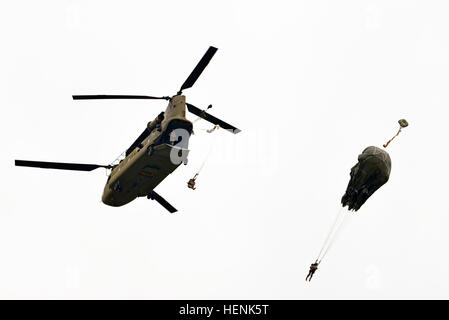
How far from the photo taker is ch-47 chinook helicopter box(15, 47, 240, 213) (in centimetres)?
4378

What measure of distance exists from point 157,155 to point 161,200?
10.1 meters

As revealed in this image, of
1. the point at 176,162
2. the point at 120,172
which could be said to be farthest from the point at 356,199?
the point at 120,172

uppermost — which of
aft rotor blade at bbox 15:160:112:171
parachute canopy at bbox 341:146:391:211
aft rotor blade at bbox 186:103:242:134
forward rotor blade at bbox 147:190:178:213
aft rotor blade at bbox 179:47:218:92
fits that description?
aft rotor blade at bbox 179:47:218:92

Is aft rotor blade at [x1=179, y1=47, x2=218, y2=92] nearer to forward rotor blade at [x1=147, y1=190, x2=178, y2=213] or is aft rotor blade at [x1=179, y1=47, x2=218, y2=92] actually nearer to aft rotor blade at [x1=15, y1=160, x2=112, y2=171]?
aft rotor blade at [x1=15, y1=160, x2=112, y2=171]

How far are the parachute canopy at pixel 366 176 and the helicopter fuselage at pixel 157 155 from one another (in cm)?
1020

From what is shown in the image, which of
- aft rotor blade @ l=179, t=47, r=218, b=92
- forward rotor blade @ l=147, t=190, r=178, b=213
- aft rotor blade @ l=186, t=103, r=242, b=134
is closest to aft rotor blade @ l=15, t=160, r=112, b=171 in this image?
forward rotor blade @ l=147, t=190, r=178, b=213

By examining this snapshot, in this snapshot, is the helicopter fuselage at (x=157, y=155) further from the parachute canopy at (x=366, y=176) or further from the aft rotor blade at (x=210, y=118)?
the parachute canopy at (x=366, y=176)

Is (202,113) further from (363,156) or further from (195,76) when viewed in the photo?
(363,156)

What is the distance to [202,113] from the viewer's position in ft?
152

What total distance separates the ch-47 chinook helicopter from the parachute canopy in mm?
10238

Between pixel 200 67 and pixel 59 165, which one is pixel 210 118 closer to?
pixel 200 67

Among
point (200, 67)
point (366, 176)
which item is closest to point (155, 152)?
point (200, 67)

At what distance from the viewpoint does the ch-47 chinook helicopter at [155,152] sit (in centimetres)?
4378

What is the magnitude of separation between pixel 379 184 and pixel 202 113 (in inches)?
482
